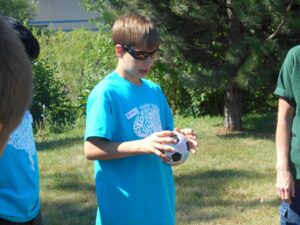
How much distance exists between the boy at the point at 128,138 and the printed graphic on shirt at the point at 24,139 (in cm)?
27

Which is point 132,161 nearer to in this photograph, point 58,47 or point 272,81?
point 272,81

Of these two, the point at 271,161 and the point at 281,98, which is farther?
the point at 271,161

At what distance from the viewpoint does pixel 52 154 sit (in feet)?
27.4

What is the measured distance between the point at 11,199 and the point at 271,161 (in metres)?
5.48

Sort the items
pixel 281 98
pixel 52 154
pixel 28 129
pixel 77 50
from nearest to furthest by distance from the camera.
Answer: pixel 28 129 < pixel 281 98 < pixel 52 154 < pixel 77 50

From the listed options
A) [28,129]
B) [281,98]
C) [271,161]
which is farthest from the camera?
[271,161]

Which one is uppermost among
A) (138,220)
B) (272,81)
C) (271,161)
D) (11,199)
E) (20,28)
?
(20,28)

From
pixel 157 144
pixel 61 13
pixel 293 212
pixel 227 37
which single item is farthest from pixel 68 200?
pixel 61 13

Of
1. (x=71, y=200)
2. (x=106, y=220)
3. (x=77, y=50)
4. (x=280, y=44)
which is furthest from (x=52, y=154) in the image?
(x=77, y=50)

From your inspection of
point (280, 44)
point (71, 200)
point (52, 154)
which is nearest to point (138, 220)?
point (71, 200)

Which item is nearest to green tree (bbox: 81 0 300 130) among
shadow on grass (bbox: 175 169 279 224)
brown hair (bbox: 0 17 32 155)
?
shadow on grass (bbox: 175 169 279 224)

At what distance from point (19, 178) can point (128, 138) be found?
55cm

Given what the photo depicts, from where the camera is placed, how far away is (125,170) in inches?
112

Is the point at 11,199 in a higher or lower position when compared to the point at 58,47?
higher
